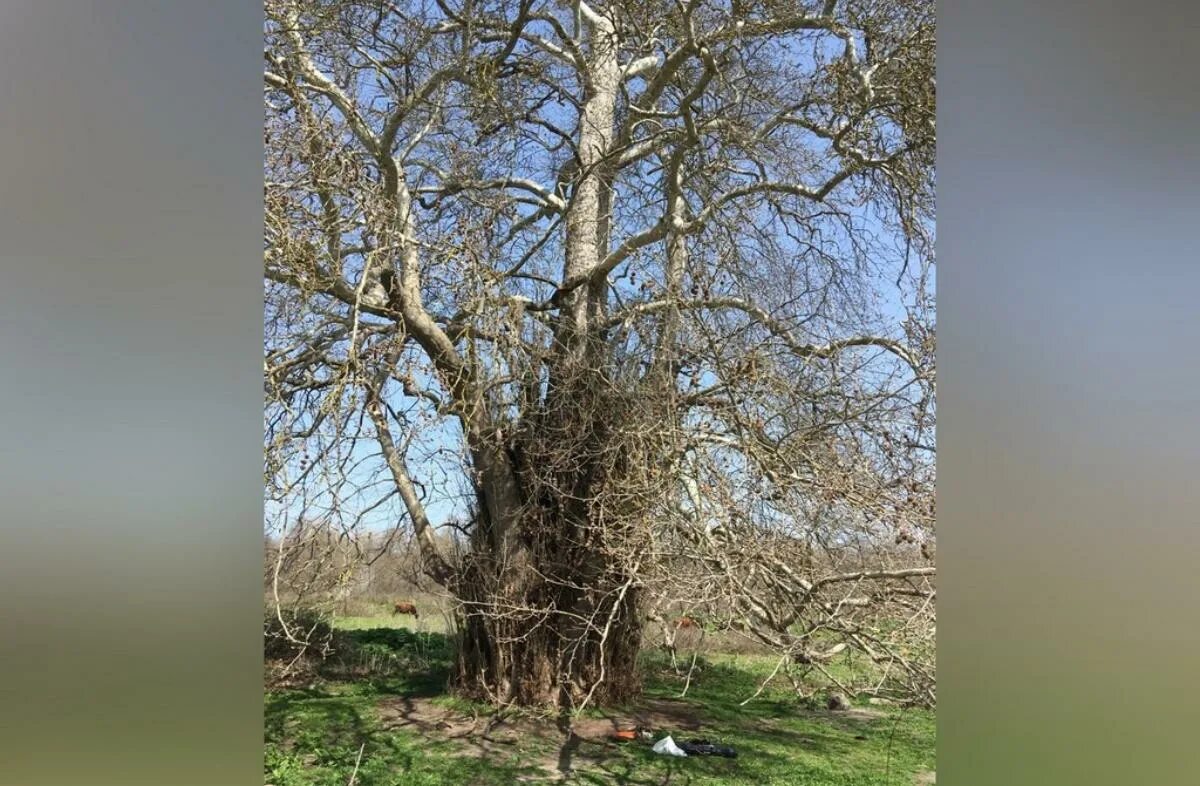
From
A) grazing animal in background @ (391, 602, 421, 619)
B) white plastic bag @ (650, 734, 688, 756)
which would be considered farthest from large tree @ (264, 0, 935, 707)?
white plastic bag @ (650, 734, 688, 756)

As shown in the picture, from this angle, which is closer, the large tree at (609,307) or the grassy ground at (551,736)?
the large tree at (609,307)

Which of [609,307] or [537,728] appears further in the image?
[609,307]

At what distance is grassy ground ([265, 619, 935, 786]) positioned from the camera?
11.2 ft

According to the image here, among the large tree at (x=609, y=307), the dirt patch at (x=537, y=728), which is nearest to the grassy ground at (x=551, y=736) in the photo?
the dirt patch at (x=537, y=728)

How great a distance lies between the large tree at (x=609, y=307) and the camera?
3.21m

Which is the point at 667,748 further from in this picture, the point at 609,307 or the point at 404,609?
the point at 609,307

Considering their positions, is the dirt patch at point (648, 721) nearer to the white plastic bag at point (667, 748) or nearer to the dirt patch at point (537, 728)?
the dirt patch at point (537, 728)

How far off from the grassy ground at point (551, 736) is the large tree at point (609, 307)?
20 centimetres

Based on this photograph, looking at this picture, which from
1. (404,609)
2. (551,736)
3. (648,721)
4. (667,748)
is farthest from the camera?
(404,609)

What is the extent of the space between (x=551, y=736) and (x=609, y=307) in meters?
1.83

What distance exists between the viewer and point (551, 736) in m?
3.62

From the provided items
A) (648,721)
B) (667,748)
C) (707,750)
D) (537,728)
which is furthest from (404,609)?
(707,750)
